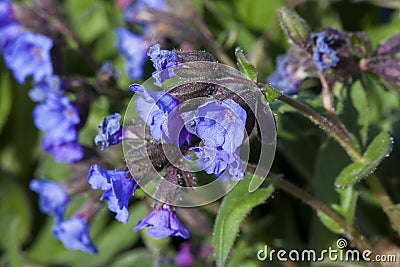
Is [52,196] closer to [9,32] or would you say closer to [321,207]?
[9,32]

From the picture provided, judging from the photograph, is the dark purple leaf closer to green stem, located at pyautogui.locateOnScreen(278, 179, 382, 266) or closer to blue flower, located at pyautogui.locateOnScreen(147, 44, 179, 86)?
green stem, located at pyautogui.locateOnScreen(278, 179, 382, 266)

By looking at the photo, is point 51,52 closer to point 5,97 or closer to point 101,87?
point 101,87

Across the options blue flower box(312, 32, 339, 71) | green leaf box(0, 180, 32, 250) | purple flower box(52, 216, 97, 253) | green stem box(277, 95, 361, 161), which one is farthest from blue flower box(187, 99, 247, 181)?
green leaf box(0, 180, 32, 250)

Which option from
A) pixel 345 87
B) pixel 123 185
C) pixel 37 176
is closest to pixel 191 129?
pixel 123 185

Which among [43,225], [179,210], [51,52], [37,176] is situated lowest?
[43,225]

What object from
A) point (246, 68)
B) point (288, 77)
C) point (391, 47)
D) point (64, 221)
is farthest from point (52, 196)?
point (391, 47)

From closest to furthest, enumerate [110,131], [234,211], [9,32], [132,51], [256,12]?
[110,131], [234,211], [9,32], [132,51], [256,12]
